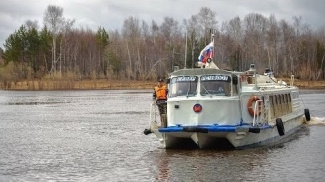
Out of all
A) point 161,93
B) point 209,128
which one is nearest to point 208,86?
point 209,128

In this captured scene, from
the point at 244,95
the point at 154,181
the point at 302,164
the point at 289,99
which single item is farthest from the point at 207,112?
the point at 289,99

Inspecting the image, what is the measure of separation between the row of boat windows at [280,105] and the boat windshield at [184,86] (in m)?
5.55

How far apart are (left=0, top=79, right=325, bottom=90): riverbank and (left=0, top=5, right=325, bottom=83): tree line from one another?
7071 millimetres

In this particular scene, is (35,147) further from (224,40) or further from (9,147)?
(224,40)

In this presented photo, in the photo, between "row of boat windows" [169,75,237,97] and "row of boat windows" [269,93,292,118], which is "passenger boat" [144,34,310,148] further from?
"row of boat windows" [269,93,292,118]

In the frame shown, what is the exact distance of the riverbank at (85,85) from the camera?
94.1 meters

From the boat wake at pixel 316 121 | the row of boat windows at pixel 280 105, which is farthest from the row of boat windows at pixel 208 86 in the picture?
the boat wake at pixel 316 121

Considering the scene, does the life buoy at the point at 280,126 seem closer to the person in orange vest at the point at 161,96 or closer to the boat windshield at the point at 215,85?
the boat windshield at the point at 215,85

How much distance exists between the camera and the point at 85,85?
321 feet

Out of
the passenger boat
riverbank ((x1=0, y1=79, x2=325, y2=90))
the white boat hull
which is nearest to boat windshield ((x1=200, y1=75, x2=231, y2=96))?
the passenger boat

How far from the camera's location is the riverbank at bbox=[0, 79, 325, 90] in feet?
309

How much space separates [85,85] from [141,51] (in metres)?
24.0

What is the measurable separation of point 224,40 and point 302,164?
9729 centimetres

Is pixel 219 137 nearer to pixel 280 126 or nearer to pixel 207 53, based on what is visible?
pixel 280 126
